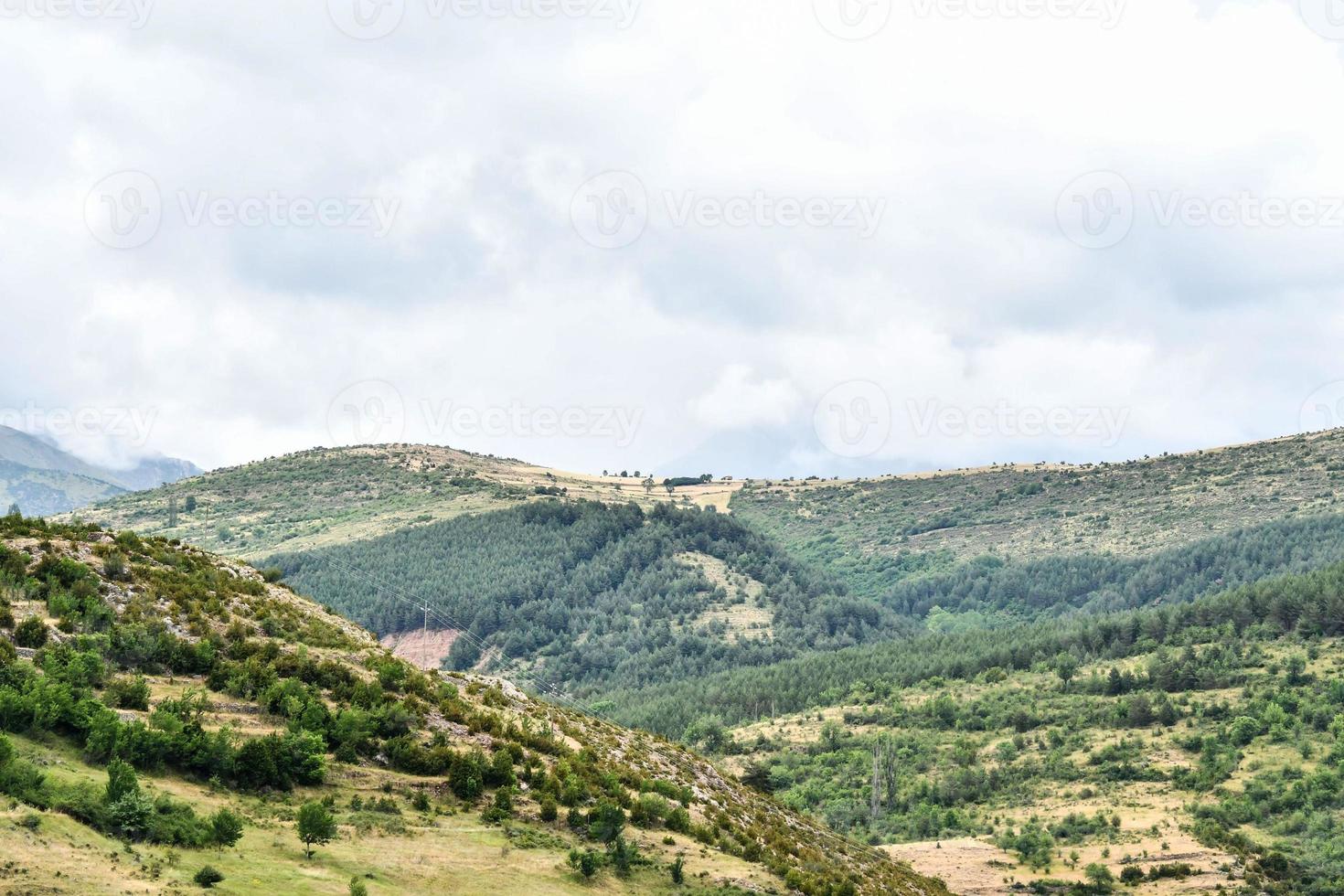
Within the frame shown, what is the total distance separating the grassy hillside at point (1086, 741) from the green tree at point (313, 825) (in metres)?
43.0

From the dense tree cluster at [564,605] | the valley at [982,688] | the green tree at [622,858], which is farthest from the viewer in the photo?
the dense tree cluster at [564,605]

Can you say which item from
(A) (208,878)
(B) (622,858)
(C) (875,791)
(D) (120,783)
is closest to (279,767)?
(D) (120,783)

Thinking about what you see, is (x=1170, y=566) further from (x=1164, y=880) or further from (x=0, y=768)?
(x=0, y=768)

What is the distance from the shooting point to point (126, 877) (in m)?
23.2

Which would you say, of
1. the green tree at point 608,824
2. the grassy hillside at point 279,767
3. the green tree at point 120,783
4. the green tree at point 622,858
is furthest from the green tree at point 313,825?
the green tree at point 608,824

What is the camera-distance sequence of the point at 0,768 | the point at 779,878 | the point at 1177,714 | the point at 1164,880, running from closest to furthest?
the point at 0,768, the point at 779,878, the point at 1164,880, the point at 1177,714

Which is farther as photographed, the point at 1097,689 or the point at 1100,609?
the point at 1100,609

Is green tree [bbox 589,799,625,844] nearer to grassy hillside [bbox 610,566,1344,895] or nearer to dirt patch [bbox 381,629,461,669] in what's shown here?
grassy hillside [bbox 610,566,1344,895]

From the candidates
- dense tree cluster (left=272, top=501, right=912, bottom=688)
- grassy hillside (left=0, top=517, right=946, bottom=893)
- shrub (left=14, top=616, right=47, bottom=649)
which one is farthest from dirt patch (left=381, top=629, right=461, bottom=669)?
shrub (left=14, top=616, right=47, bottom=649)

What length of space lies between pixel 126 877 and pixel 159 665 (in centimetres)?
1390

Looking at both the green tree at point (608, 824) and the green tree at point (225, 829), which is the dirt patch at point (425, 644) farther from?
the green tree at point (225, 829)

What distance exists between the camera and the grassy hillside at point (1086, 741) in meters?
73.3

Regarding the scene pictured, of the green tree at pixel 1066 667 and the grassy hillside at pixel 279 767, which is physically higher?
the green tree at pixel 1066 667

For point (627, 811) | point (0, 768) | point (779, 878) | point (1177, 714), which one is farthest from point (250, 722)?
point (1177, 714)
